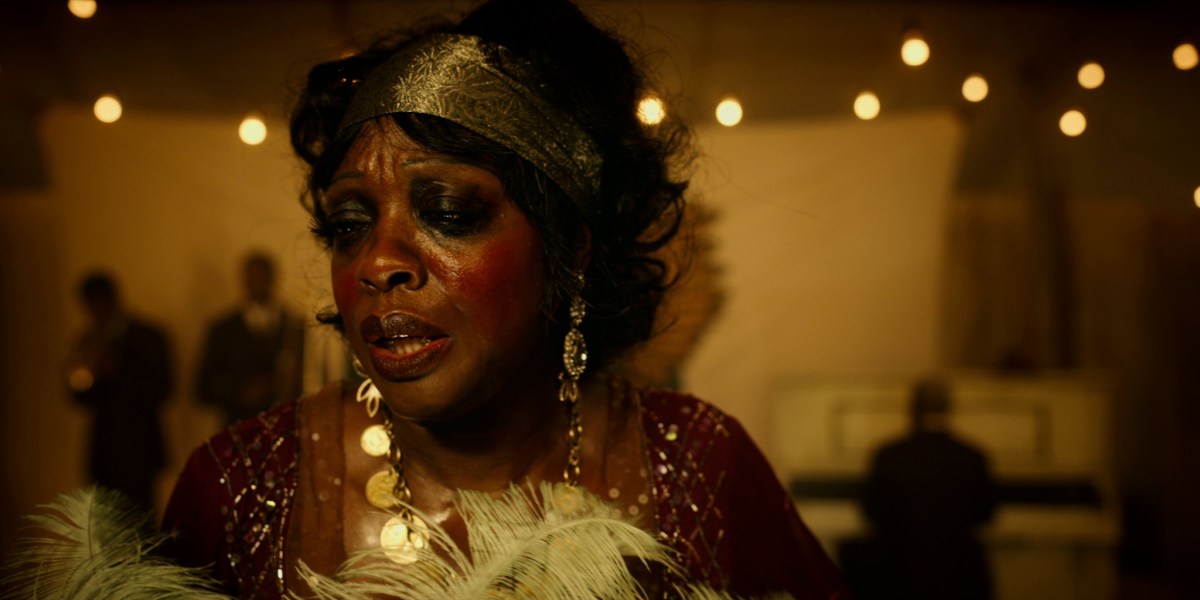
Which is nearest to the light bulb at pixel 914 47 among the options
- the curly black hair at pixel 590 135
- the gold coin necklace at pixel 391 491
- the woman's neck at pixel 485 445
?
the curly black hair at pixel 590 135

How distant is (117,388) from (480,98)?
13.5 feet

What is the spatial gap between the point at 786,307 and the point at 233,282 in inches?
123

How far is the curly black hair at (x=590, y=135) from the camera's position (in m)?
1.39

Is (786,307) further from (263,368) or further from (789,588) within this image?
(789,588)

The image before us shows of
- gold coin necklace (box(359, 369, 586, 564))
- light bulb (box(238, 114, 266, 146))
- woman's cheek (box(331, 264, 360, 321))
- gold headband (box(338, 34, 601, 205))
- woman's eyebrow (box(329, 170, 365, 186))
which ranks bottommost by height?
gold coin necklace (box(359, 369, 586, 564))

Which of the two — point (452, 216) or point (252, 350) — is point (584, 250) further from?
point (252, 350)

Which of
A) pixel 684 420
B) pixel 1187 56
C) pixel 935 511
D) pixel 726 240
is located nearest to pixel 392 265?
pixel 684 420

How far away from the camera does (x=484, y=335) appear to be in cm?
132

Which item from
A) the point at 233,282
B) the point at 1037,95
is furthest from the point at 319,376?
the point at 1037,95

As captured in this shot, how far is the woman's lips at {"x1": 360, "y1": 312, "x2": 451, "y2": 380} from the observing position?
1.28 m

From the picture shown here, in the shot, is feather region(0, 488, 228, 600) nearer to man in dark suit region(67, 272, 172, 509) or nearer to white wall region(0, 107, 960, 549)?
white wall region(0, 107, 960, 549)

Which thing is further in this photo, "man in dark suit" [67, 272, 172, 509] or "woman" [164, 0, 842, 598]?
"man in dark suit" [67, 272, 172, 509]

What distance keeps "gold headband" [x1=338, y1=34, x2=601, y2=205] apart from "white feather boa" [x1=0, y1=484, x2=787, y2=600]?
0.53 meters

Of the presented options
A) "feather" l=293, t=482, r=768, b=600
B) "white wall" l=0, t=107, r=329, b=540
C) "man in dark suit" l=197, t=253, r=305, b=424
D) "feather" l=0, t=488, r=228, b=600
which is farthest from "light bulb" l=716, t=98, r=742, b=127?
"man in dark suit" l=197, t=253, r=305, b=424
